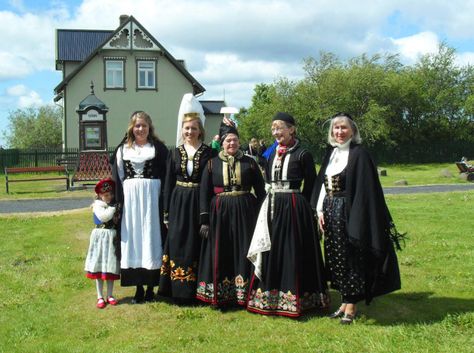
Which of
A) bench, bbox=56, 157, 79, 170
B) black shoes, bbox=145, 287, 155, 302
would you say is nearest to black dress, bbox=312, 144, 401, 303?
black shoes, bbox=145, 287, 155, 302

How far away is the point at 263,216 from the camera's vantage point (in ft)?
17.5

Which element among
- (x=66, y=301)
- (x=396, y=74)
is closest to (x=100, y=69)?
(x=396, y=74)

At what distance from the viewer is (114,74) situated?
106 feet

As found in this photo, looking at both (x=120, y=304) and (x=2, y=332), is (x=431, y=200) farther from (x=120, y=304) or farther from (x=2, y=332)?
(x=2, y=332)

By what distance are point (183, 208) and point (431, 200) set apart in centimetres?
1094

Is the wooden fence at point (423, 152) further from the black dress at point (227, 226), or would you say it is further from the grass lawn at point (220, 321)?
the black dress at point (227, 226)

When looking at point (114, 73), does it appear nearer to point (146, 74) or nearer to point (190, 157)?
point (146, 74)

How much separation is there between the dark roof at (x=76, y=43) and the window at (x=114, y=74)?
77.8 inches

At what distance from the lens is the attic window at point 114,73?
105 feet

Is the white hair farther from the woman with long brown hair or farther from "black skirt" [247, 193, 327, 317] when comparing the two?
the woman with long brown hair

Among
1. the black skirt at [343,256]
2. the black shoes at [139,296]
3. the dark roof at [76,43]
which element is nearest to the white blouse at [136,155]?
the black shoes at [139,296]

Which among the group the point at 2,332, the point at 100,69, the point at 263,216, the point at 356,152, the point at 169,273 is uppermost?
the point at 100,69

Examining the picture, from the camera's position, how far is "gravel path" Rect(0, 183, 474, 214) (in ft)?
48.0

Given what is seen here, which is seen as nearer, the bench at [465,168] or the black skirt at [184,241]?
the black skirt at [184,241]
